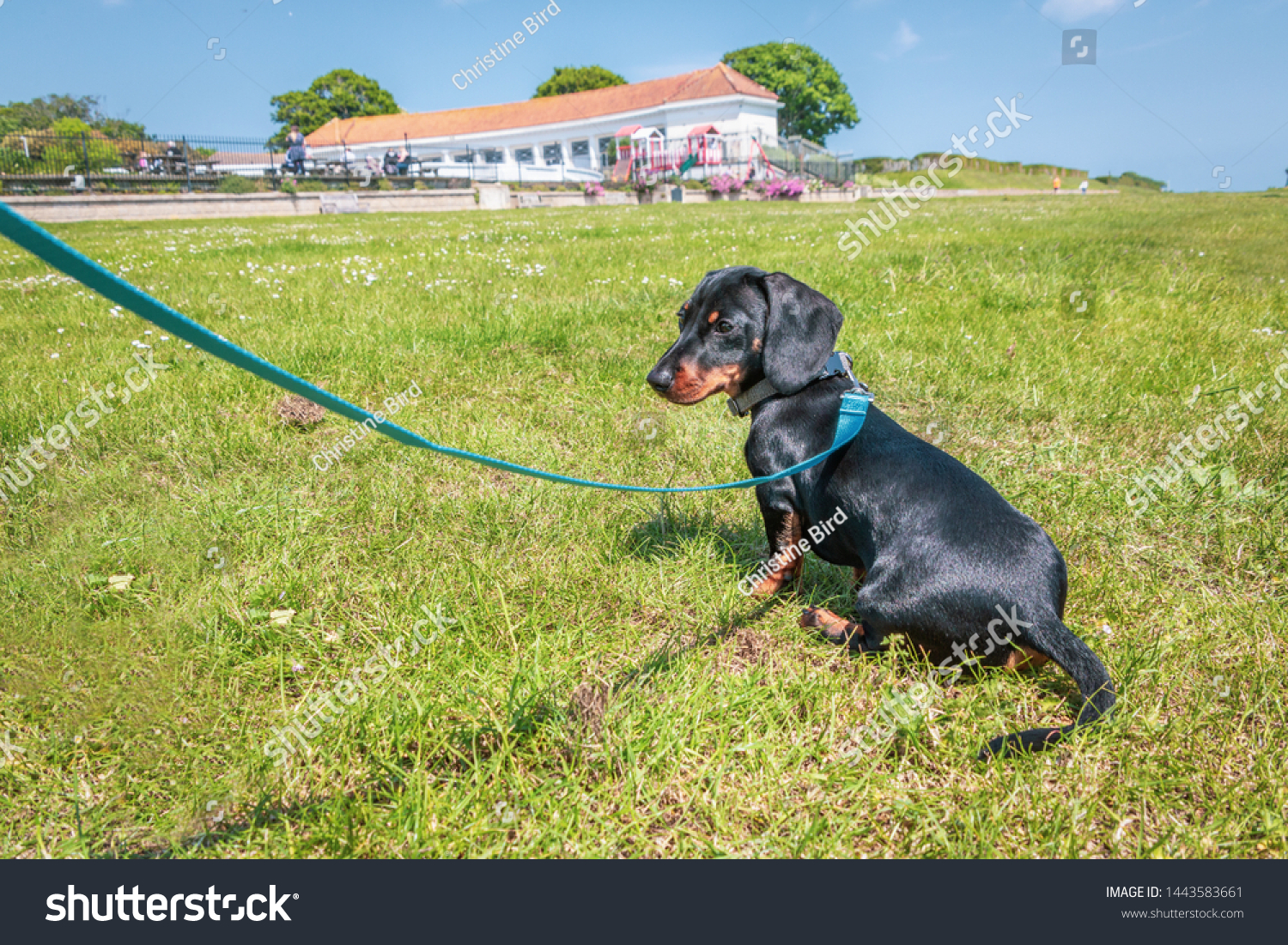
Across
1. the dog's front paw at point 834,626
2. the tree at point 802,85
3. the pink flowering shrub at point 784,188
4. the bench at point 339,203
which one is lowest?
the dog's front paw at point 834,626

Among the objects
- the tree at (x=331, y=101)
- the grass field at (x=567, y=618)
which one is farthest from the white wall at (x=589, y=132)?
the grass field at (x=567, y=618)

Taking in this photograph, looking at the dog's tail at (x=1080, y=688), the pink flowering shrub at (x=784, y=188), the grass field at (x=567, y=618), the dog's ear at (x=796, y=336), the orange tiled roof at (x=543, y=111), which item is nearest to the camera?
the grass field at (x=567, y=618)

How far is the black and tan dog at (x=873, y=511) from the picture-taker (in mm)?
2148

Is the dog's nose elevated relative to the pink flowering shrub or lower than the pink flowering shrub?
lower

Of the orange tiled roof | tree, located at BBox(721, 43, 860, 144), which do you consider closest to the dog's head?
the orange tiled roof

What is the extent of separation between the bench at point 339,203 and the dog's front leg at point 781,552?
93.1ft

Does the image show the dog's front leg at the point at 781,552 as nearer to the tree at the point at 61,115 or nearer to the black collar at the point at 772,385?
the black collar at the point at 772,385

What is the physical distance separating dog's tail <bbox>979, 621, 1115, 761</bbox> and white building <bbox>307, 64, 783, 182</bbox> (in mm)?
47665

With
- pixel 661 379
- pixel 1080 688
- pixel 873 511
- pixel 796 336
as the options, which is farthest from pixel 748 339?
pixel 1080 688

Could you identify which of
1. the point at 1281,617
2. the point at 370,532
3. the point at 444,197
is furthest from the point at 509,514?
the point at 444,197

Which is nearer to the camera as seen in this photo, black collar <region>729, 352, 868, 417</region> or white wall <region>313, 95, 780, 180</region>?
black collar <region>729, 352, 868, 417</region>

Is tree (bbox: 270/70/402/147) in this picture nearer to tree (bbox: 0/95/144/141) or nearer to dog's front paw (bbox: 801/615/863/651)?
tree (bbox: 0/95/144/141)

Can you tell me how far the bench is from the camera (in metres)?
26.4
